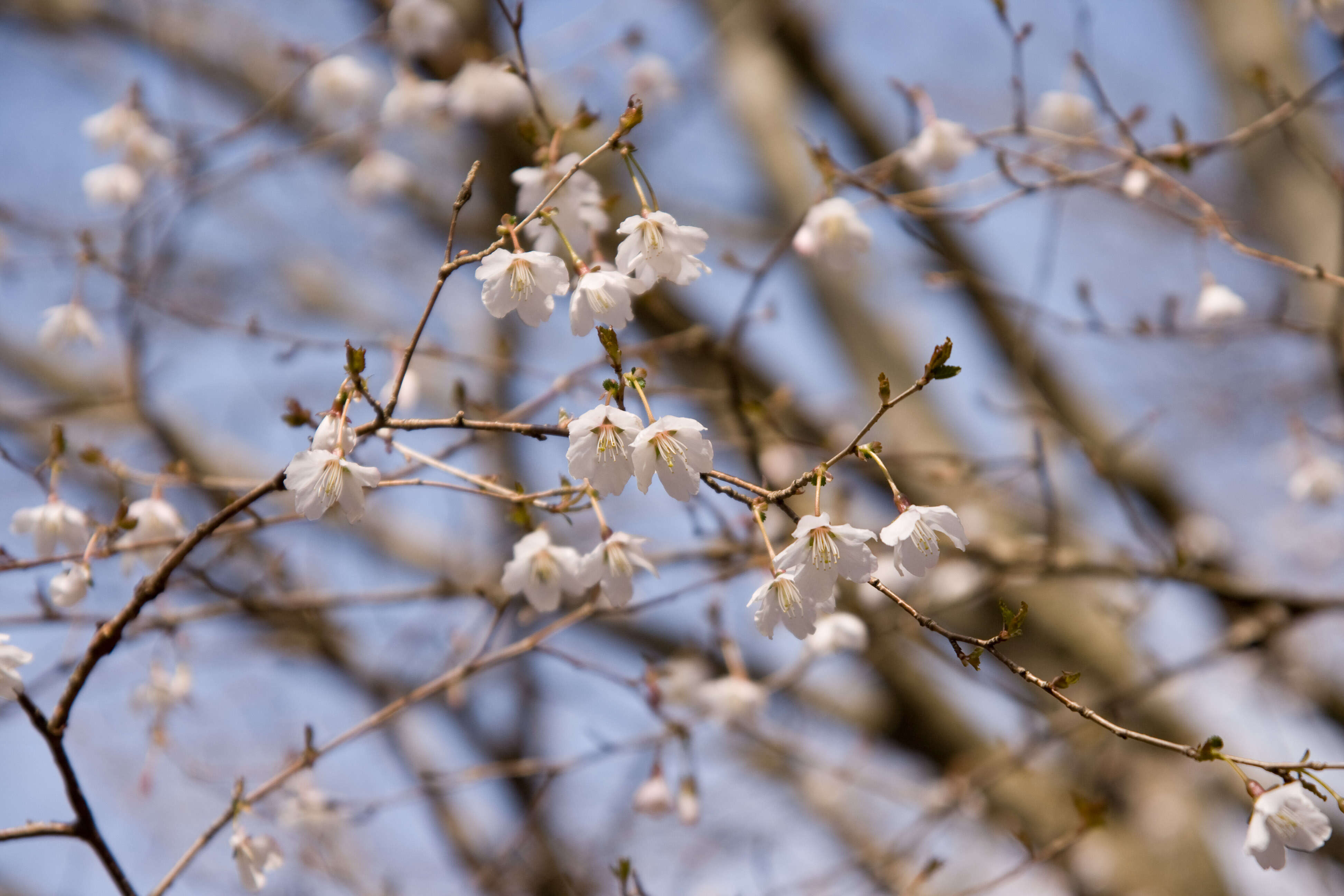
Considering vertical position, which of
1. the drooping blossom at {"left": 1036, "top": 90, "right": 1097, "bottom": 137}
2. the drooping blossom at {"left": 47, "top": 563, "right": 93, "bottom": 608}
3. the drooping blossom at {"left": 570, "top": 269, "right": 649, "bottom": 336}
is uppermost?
the drooping blossom at {"left": 1036, "top": 90, "right": 1097, "bottom": 137}

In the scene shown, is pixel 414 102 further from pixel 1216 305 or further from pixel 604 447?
pixel 1216 305

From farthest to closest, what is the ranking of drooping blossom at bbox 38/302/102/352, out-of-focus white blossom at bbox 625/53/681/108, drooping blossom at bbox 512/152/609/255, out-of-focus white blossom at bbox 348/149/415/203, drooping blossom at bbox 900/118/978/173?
out-of-focus white blossom at bbox 625/53/681/108
out-of-focus white blossom at bbox 348/149/415/203
drooping blossom at bbox 38/302/102/352
drooping blossom at bbox 900/118/978/173
drooping blossom at bbox 512/152/609/255

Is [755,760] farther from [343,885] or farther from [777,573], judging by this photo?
[777,573]

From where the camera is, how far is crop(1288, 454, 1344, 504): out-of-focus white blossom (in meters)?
2.53

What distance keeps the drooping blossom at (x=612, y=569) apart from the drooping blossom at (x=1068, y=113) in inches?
65.4

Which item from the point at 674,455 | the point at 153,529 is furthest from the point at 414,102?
the point at 674,455

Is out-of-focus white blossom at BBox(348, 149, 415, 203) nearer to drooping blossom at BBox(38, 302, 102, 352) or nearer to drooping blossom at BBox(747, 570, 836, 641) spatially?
drooping blossom at BBox(38, 302, 102, 352)

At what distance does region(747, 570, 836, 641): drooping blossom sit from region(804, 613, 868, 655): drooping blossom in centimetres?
74

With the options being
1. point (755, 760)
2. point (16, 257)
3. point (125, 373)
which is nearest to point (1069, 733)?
point (755, 760)

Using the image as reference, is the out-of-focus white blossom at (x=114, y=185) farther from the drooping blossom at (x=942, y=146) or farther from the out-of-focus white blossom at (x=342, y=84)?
the drooping blossom at (x=942, y=146)

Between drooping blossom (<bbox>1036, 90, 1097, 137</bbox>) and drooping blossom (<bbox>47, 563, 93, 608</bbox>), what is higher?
drooping blossom (<bbox>1036, 90, 1097, 137</bbox>)

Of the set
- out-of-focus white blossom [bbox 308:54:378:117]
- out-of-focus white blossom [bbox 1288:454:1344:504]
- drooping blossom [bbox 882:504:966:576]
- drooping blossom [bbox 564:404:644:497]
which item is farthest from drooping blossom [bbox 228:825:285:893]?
out-of-focus white blossom [bbox 1288:454:1344:504]

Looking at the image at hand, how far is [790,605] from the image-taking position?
104cm

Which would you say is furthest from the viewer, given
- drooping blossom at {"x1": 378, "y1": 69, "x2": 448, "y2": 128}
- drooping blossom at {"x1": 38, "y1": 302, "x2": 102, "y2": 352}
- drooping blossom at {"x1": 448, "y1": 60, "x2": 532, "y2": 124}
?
drooping blossom at {"x1": 378, "y1": 69, "x2": 448, "y2": 128}
